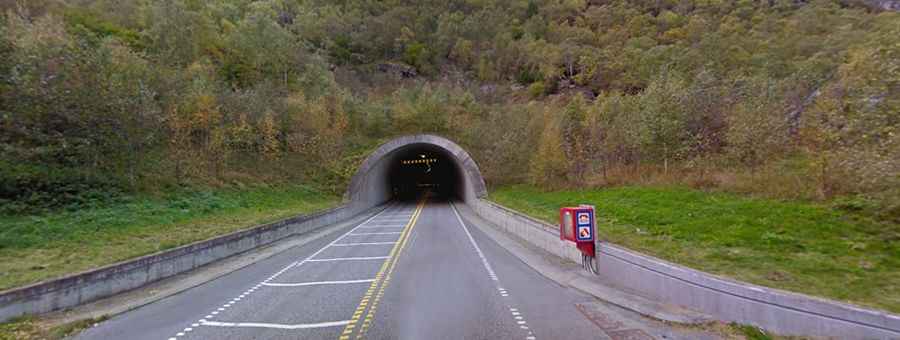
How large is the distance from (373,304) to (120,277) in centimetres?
560

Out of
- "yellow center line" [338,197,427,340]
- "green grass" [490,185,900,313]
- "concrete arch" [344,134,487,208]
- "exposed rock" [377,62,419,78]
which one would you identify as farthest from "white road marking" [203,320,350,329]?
"exposed rock" [377,62,419,78]

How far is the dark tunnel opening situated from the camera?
5019 cm

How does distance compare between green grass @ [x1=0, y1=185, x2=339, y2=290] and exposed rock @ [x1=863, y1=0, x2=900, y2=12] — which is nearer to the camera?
green grass @ [x1=0, y1=185, x2=339, y2=290]

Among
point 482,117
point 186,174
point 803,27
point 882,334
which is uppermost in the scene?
point 803,27

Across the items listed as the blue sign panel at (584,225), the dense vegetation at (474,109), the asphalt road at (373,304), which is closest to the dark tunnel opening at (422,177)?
the dense vegetation at (474,109)

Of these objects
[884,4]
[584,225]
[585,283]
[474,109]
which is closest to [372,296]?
[585,283]

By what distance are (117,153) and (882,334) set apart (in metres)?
22.4

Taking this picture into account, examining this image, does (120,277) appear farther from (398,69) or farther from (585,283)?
(398,69)

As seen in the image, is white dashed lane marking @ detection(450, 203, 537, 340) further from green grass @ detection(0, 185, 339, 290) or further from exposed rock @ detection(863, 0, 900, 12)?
→ exposed rock @ detection(863, 0, 900, 12)

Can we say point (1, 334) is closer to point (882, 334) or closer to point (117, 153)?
point (882, 334)

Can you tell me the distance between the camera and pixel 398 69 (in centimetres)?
8125

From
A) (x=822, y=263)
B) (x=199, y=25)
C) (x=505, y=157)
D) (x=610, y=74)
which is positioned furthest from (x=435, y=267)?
(x=610, y=74)

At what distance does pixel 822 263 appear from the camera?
22.7 feet

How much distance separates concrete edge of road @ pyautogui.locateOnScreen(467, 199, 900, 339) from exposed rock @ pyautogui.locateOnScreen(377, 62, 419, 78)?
74165 millimetres
